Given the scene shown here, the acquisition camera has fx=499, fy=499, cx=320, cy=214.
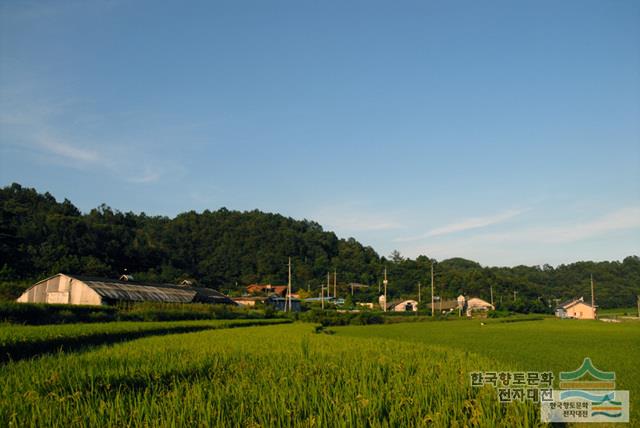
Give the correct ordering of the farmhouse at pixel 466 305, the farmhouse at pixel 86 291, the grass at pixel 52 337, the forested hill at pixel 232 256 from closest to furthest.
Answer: the grass at pixel 52 337 < the farmhouse at pixel 86 291 < the forested hill at pixel 232 256 < the farmhouse at pixel 466 305

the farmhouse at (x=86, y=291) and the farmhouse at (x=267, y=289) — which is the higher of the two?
the farmhouse at (x=86, y=291)

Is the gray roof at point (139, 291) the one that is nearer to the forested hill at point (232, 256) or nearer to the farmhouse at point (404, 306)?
the forested hill at point (232, 256)

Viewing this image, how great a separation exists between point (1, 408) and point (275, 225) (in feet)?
352

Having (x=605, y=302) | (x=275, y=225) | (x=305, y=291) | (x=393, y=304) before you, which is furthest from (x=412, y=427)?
(x=605, y=302)

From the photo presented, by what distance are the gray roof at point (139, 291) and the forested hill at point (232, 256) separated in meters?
16.8

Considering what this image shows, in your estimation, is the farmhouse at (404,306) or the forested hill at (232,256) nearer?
the forested hill at (232,256)

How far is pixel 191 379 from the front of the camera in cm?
802

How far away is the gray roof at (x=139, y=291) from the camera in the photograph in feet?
132

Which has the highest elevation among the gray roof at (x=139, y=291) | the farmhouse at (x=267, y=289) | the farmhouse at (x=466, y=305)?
the gray roof at (x=139, y=291)

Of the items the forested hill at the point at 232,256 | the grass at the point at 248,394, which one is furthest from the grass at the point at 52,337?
the forested hill at the point at 232,256

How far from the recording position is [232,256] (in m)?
99.9

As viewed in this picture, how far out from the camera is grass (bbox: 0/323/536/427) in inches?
198

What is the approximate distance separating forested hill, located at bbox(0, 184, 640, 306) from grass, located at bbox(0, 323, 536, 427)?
184ft

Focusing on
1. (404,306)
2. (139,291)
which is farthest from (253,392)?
(404,306)
